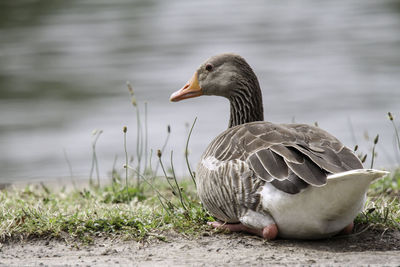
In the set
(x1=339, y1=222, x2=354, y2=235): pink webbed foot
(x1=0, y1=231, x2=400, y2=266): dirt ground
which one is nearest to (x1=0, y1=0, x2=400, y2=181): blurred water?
(x1=0, y1=231, x2=400, y2=266): dirt ground

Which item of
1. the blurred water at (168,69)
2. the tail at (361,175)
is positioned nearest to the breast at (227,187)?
the tail at (361,175)

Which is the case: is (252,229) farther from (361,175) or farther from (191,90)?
(191,90)

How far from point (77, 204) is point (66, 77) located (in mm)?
10920

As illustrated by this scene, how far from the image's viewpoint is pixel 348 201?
4.55 meters

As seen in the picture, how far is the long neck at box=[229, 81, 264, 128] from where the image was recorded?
6402mm

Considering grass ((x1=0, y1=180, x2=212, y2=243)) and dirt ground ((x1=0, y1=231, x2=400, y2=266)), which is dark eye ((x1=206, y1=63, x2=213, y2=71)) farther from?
dirt ground ((x1=0, y1=231, x2=400, y2=266))

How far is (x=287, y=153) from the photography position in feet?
15.7

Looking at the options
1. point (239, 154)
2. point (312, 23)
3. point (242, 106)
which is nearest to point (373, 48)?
point (312, 23)

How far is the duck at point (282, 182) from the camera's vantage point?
A: 4520 mm

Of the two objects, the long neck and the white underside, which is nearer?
the white underside

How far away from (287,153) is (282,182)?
0.26m

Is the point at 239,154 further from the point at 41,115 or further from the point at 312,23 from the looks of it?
the point at 312,23

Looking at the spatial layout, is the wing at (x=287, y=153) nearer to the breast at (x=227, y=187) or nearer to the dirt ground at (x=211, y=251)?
the breast at (x=227, y=187)

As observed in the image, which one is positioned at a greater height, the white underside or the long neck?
the long neck
